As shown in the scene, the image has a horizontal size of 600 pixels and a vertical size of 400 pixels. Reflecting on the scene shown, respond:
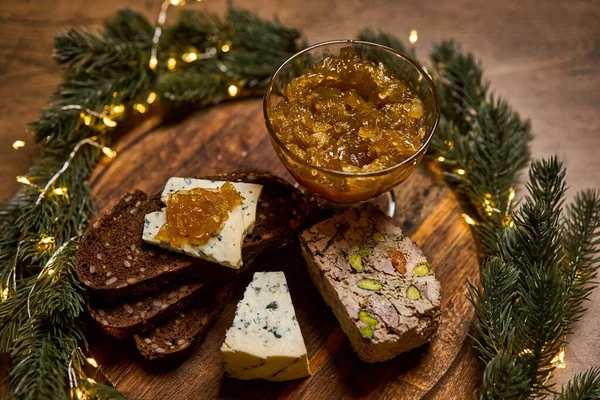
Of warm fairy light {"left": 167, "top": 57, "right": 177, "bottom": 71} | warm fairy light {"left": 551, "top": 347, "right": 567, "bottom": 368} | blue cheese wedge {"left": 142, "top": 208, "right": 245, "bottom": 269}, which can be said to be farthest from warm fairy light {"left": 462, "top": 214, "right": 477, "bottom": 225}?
warm fairy light {"left": 167, "top": 57, "right": 177, "bottom": 71}

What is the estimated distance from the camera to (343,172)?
326cm

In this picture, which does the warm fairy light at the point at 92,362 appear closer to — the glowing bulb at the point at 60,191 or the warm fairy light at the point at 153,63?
the glowing bulb at the point at 60,191

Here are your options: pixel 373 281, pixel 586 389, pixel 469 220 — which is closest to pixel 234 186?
pixel 373 281

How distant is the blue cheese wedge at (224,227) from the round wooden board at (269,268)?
0.35 meters

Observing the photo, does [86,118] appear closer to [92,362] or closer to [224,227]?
[224,227]

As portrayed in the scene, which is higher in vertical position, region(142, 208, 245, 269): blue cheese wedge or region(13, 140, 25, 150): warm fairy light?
region(142, 208, 245, 269): blue cheese wedge

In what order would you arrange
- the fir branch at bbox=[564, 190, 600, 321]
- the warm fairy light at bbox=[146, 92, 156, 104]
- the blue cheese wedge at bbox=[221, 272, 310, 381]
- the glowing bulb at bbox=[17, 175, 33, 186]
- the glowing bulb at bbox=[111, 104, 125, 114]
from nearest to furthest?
1. the blue cheese wedge at bbox=[221, 272, 310, 381]
2. the fir branch at bbox=[564, 190, 600, 321]
3. the glowing bulb at bbox=[17, 175, 33, 186]
4. the glowing bulb at bbox=[111, 104, 125, 114]
5. the warm fairy light at bbox=[146, 92, 156, 104]

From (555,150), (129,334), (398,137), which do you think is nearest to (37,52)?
(129,334)

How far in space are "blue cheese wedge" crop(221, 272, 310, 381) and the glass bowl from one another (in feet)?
1.83

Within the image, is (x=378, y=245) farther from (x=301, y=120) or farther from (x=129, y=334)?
(x=129, y=334)

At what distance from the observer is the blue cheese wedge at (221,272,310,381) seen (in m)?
3.20

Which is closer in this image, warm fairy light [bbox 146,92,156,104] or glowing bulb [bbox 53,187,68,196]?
glowing bulb [bbox 53,187,68,196]

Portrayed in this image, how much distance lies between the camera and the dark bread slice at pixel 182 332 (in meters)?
3.38

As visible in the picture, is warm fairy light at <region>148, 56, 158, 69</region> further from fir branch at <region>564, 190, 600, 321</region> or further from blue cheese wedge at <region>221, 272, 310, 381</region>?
fir branch at <region>564, 190, 600, 321</region>
